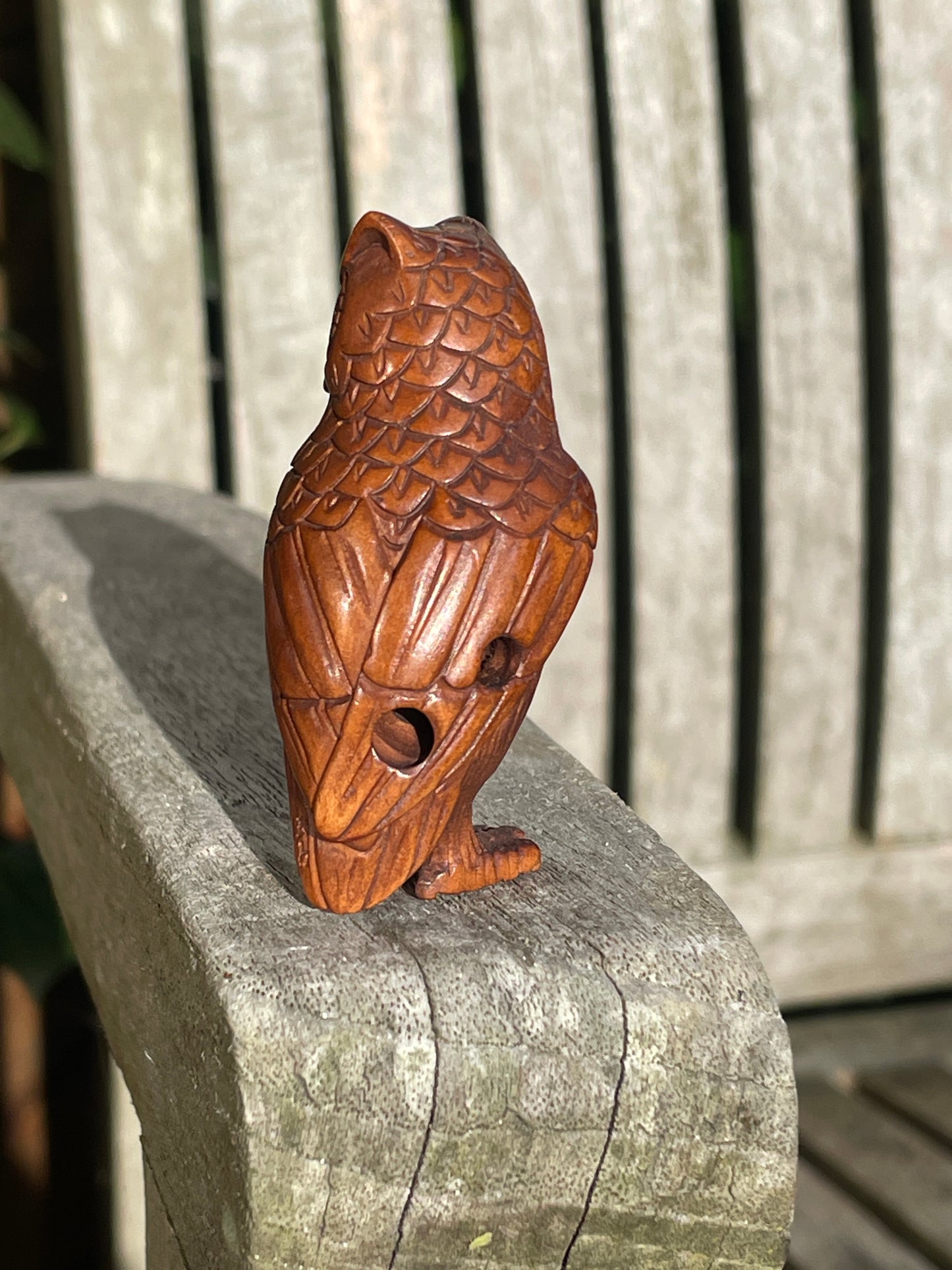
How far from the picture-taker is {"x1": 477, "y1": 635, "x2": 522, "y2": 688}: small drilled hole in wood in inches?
25.6

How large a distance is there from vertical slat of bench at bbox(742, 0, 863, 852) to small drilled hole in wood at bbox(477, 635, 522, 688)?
0.99 meters

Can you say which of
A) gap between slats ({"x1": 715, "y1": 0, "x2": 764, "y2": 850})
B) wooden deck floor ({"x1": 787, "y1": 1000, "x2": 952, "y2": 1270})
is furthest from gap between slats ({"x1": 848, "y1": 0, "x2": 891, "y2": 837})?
wooden deck floor ({"x1": 787, "y1": 1000, "x2": 952, "y2": 1270})

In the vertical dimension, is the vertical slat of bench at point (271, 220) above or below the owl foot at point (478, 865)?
above

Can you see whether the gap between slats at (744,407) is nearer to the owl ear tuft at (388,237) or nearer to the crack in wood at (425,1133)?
the owl ear tuft at (388,237)

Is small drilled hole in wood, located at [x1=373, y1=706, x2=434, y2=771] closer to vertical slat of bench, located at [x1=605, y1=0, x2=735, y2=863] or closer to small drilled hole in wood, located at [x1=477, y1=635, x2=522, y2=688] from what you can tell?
small drilled hole in wood, located at [x1=477, y1=635, x2=522, y2=688]

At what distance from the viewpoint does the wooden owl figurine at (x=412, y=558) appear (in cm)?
62

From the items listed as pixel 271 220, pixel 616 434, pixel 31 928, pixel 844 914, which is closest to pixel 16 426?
pixel 271 220

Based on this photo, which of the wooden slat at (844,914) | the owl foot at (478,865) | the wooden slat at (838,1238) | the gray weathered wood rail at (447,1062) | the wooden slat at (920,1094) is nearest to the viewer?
the gray weathered wood rail at (447,1062)

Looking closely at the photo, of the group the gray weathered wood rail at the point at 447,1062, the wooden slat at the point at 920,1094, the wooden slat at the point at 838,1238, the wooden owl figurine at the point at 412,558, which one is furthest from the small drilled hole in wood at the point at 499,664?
the wooden slat at the point at 920,1094

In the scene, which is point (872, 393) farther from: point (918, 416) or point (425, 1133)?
point (425, 1133)

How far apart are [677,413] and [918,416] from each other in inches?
10.7

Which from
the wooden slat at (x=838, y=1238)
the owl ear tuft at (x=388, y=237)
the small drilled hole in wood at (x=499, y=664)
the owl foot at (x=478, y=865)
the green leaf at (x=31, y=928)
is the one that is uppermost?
the owl ear tuft at (x=388, y=237)

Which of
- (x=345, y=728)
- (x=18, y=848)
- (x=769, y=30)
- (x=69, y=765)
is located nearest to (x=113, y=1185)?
(x=18, y=848)

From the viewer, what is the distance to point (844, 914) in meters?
1.63
